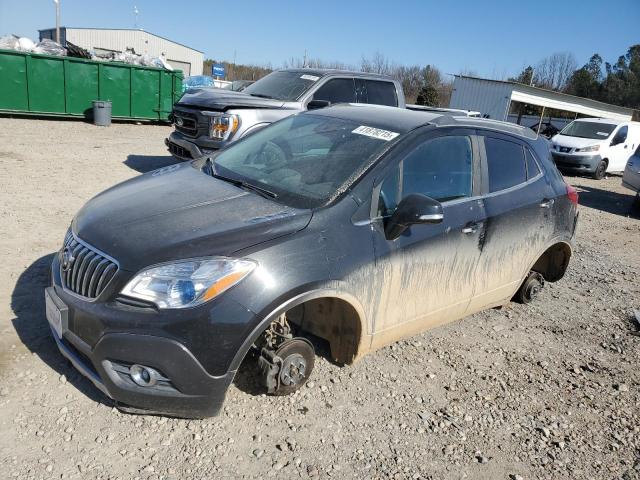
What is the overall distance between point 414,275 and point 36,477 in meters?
2.29

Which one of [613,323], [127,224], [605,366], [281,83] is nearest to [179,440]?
[127,224]

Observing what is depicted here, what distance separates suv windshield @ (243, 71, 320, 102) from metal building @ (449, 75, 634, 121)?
20576 millimetres

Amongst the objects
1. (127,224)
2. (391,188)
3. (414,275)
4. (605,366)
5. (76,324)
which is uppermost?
(391,188)

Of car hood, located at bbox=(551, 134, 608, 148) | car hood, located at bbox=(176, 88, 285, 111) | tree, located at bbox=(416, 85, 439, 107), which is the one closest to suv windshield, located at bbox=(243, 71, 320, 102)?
car hood, located at bbox=(176, 88, 285, 111)

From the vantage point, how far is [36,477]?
7.56 ft

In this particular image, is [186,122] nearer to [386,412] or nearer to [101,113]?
[386,412]

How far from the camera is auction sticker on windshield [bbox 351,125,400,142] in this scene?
331 centimetres

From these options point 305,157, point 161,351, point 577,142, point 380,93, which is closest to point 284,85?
point 380,93

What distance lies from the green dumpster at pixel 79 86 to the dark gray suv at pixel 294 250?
1337 centimetres

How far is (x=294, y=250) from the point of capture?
8.65ft

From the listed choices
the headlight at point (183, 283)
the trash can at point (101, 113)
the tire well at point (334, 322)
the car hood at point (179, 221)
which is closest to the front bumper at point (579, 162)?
the trash can at point (101, 113)

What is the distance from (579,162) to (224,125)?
12120 millimetres

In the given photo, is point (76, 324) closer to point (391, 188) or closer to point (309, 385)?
point (309, 385)

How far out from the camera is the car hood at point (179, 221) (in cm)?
252
